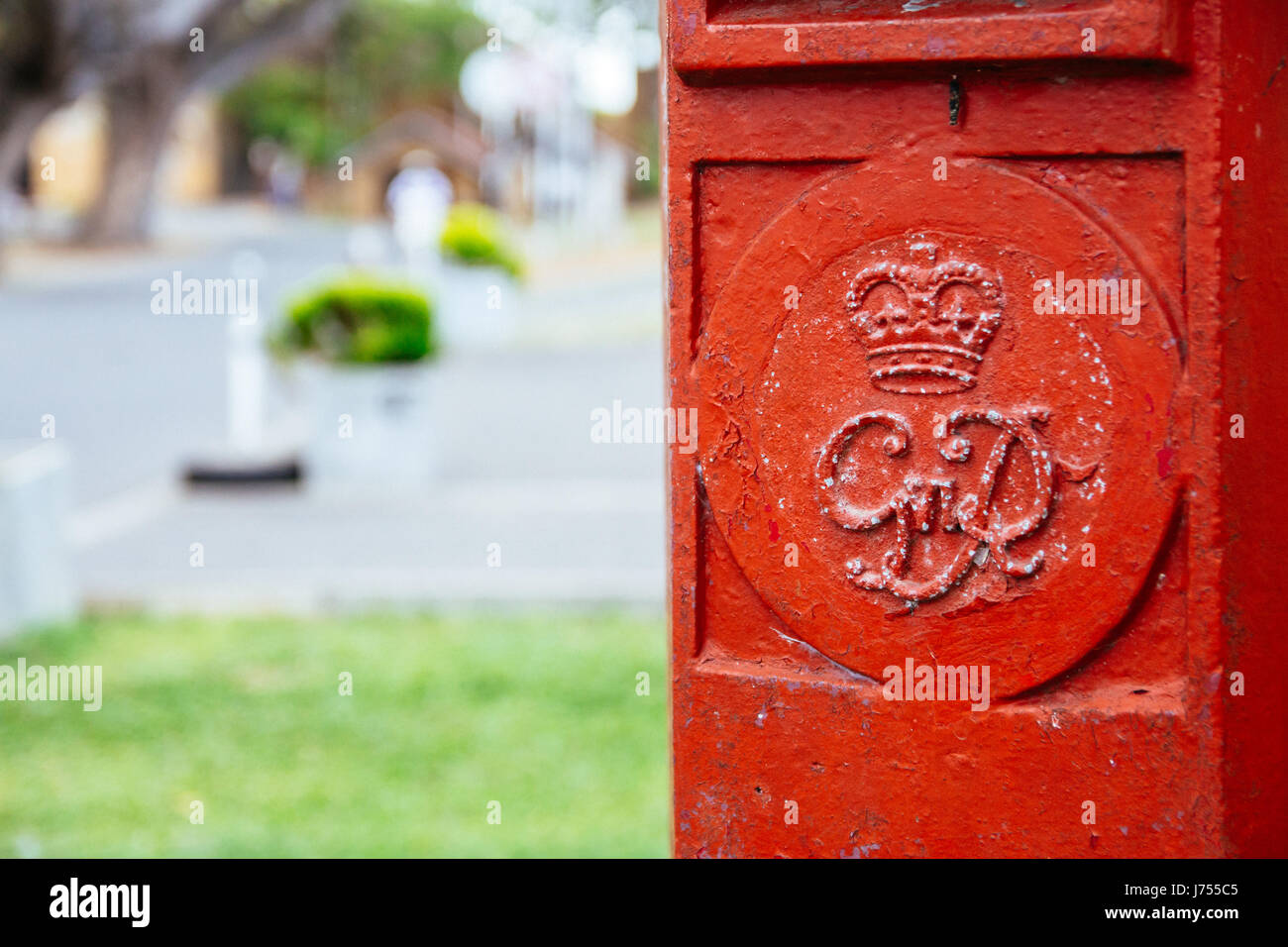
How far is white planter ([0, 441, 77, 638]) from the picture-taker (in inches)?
221

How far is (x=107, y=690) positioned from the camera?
16.8 feet

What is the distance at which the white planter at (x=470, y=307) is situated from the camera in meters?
17.5

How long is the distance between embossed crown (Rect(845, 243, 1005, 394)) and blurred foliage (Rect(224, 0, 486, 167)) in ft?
147

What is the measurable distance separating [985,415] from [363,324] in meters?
7.45

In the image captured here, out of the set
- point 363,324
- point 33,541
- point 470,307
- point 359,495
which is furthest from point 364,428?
point 470,307

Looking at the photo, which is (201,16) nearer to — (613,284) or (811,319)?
(613,284)

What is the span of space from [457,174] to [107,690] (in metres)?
42.7

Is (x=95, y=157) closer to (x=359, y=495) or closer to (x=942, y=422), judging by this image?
(x=359, y=495)

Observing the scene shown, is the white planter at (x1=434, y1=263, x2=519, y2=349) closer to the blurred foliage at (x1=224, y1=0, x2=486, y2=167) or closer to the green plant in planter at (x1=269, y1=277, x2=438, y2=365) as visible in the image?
the green plant in planter at (x1=269, y1=277, x2=438, y2=365)

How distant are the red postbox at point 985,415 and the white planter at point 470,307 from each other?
51.3 feet

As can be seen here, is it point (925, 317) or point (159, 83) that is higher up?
point (159, 83)

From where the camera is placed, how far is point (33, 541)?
572 cm

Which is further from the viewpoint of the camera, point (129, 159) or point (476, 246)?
point (129, 159)
